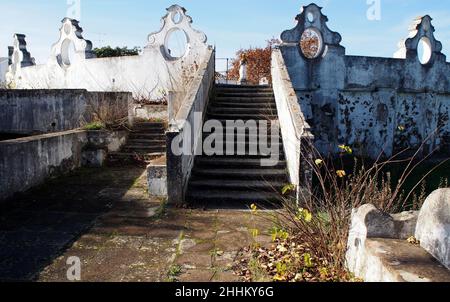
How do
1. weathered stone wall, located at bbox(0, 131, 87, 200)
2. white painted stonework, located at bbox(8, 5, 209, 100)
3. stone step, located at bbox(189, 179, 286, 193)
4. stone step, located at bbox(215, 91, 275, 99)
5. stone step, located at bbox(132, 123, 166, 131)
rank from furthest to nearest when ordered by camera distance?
white painted stonework, located at bbox(8, 5, 209, 100) < stone step, located at bbox(132, 123, 166, 131) < stone step, located at bbox(215, 91, 275, 99) < stone step, located at bbox(189, 179, 286, 193) < weathered stone wall, located at bbox(0, 131, 87, 200)

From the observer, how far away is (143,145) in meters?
9.39

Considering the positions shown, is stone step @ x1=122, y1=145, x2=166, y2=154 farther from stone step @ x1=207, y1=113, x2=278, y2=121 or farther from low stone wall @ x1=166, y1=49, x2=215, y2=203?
low stone wall @ x1=166, y1=49, x2=215, y2=203

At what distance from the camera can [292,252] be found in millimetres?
3883

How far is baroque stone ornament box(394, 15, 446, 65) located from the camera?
1327 cm

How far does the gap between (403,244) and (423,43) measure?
523 inches

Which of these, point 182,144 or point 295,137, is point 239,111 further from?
point 182,144

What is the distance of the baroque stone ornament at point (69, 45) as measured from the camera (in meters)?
16.5

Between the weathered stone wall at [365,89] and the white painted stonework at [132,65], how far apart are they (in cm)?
362

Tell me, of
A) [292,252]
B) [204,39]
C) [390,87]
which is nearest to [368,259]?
[292,252]

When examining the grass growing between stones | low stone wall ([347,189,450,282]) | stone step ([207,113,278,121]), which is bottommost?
the grass growing between stones

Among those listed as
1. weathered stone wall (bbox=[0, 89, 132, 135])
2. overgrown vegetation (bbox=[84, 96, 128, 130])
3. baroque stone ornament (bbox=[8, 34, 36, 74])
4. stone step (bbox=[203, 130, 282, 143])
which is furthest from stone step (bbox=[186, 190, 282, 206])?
baroque stone ornament (bbox=[8, 34, 36, 74])

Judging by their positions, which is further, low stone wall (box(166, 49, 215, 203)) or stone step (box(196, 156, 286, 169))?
stone step (box(196, 156, 286, 169))

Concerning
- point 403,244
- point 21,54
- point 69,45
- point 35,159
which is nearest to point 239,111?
point 35,159
